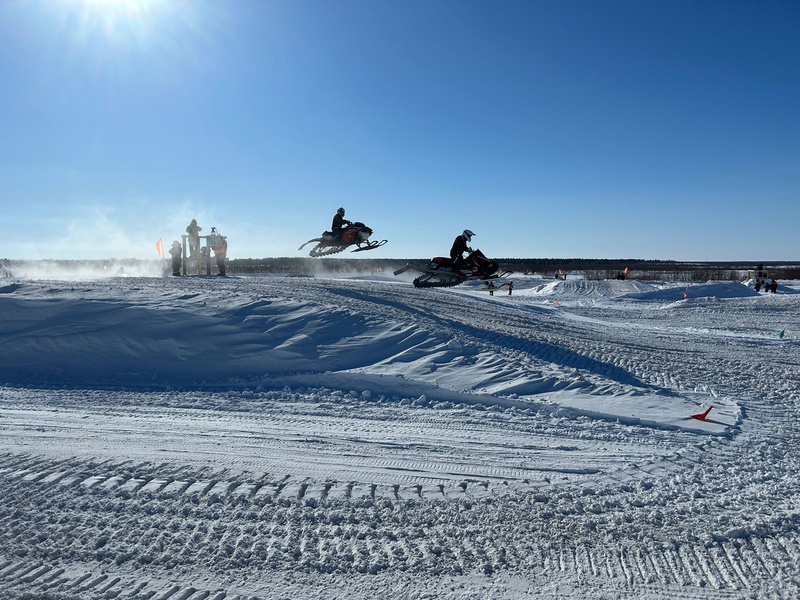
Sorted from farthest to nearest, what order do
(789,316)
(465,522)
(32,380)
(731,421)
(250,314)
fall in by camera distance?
(789,316)
(250,314)
(32,380)
(731,421)
(465,522)

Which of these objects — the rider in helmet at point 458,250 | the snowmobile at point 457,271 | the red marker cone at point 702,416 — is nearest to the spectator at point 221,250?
the snowmobile at point 457,271

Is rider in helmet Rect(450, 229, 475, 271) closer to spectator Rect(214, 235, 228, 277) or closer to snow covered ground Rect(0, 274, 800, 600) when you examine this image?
snow covered ground Rect(0, 274, 800, 600)

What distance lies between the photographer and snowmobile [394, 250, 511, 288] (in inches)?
715

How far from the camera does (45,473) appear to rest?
16.6 ft

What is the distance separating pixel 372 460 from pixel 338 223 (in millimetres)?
15714

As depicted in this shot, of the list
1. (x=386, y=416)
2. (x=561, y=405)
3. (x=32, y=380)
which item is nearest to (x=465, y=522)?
(x=386, y=416)

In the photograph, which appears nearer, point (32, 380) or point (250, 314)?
point (32, 380)

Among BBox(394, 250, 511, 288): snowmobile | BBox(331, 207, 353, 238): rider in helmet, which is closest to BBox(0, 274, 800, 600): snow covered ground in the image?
BBox(394, 250, 511, 288): snowmobile

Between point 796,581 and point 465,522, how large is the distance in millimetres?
2241

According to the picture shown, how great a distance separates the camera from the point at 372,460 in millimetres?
5496

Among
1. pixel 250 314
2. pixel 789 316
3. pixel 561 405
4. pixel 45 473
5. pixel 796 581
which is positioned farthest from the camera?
pixel 789 316

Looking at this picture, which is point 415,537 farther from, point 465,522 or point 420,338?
point 420,338

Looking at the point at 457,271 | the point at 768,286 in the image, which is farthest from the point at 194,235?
the point at 768,286

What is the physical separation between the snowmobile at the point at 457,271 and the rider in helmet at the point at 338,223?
2943 mm
